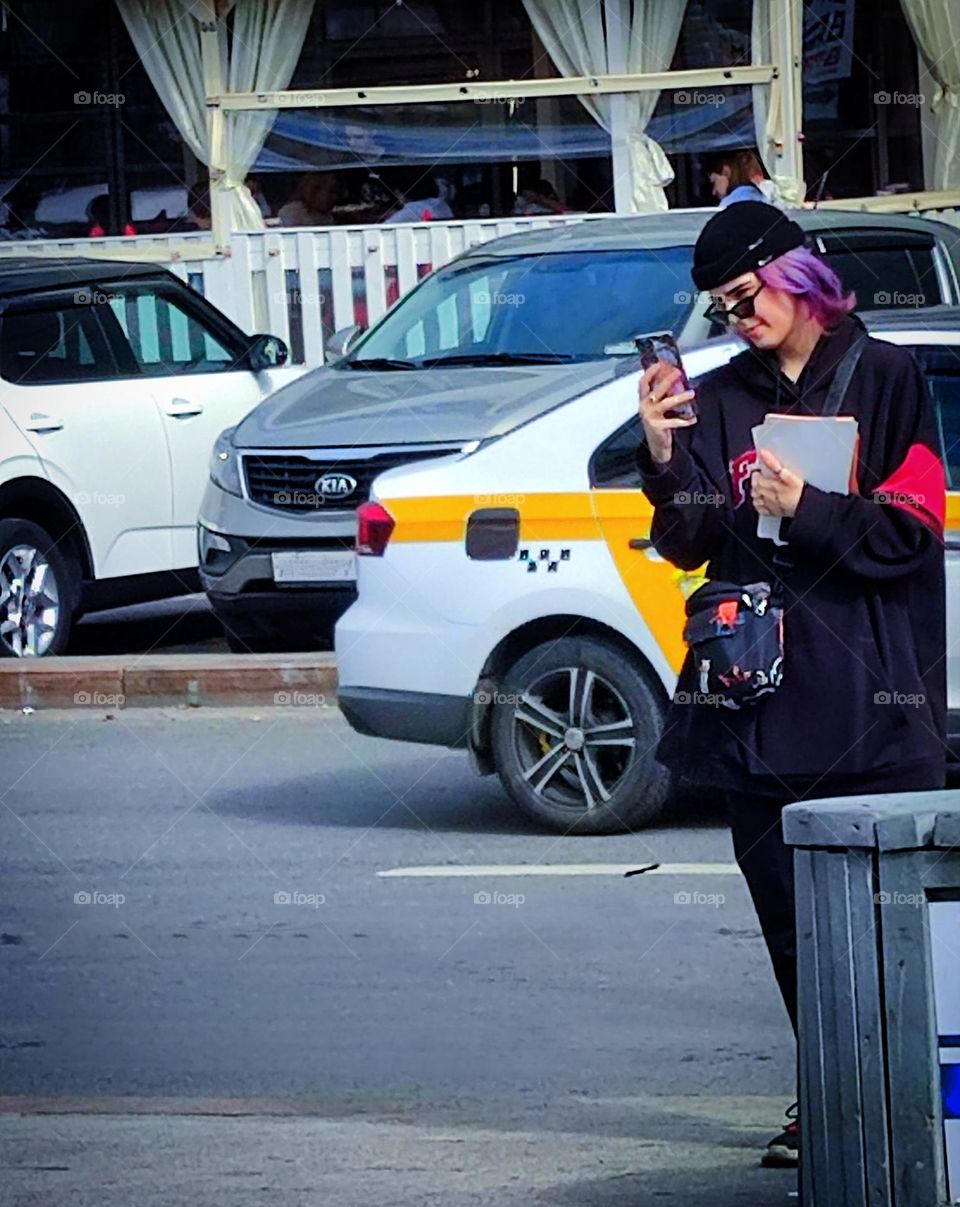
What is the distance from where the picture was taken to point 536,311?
1224cm

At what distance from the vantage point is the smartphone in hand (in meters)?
4.57

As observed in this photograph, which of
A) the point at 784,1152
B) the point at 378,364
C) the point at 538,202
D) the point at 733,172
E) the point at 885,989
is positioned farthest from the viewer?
the point at 538,202

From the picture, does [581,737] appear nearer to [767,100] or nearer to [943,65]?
[767,100]

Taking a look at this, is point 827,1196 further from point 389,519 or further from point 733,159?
point 733,159

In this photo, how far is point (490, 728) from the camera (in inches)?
352

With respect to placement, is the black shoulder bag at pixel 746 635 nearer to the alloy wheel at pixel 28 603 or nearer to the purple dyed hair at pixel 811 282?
the purple dyed hair at pixel 811 282

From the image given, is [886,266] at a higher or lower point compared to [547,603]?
higher

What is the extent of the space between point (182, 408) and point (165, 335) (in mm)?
495

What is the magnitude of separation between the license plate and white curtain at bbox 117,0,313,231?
7118 millimetres

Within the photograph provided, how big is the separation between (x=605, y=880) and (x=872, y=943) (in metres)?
4.42

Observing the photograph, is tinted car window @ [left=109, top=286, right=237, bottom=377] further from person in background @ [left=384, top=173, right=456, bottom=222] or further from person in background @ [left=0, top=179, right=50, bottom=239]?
person in background @ [left=0, top=179, right=50, bottom=239]

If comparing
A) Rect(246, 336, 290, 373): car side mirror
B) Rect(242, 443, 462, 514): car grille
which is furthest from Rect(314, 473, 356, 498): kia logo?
Rect(246, 336, 290, 373): car side mirror

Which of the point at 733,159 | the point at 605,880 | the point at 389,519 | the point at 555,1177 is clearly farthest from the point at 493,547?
the point at 733,159

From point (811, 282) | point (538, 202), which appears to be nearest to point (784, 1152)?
point (811, 282)
